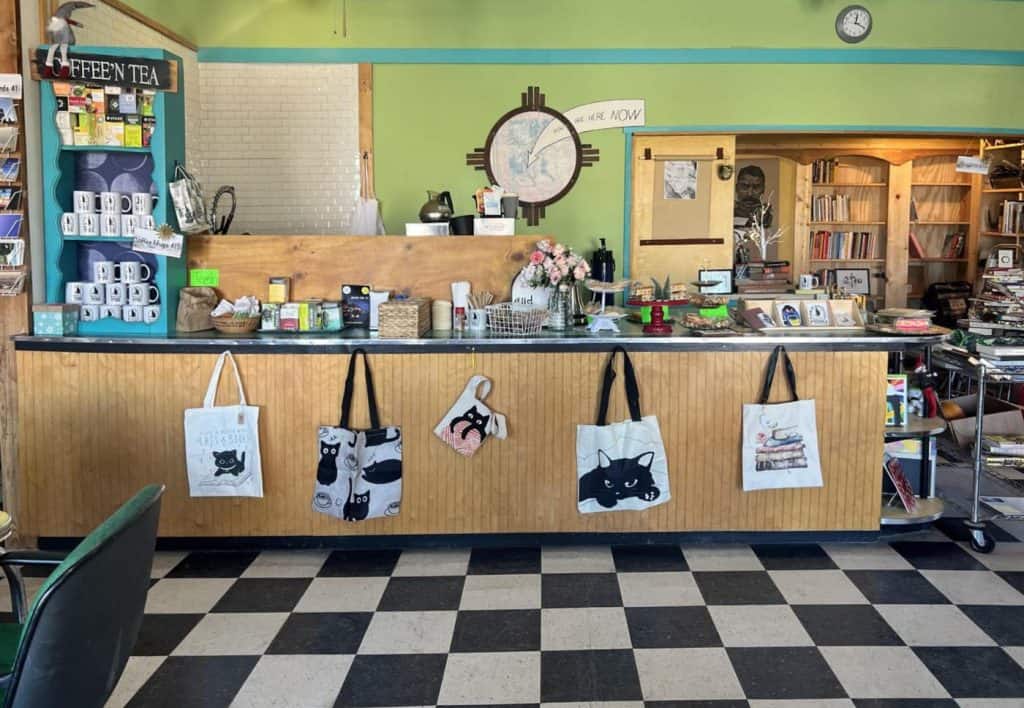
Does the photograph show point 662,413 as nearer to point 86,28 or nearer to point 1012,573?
point 1012,573

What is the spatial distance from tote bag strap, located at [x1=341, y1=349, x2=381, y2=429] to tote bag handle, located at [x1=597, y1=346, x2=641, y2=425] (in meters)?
1.11

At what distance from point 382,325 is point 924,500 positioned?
3044mm

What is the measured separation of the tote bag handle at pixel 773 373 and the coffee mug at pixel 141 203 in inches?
128

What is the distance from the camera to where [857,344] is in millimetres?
4688

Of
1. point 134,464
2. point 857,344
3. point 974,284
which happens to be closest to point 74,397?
point 134,464

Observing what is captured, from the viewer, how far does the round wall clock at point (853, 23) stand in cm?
698

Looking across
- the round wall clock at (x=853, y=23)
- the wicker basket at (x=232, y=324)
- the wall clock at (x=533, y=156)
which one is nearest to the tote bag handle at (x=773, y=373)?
the wicker basket at (x=232, y=324)

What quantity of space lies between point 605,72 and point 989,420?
3.73 metres

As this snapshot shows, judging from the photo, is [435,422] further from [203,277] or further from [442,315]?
[203,277]

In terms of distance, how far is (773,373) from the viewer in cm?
468

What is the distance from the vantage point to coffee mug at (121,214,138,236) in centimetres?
477

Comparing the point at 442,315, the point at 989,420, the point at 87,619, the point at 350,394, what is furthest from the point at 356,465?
the point at 989,420

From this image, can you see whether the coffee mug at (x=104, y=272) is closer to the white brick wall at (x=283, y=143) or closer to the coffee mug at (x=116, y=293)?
the coffee mug at (x=116, y=293)

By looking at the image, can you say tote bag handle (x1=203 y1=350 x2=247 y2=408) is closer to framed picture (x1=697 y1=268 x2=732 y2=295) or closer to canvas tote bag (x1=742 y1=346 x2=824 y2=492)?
canvas tote bag (x1=742 y1=346 x2=824 y2=492)
